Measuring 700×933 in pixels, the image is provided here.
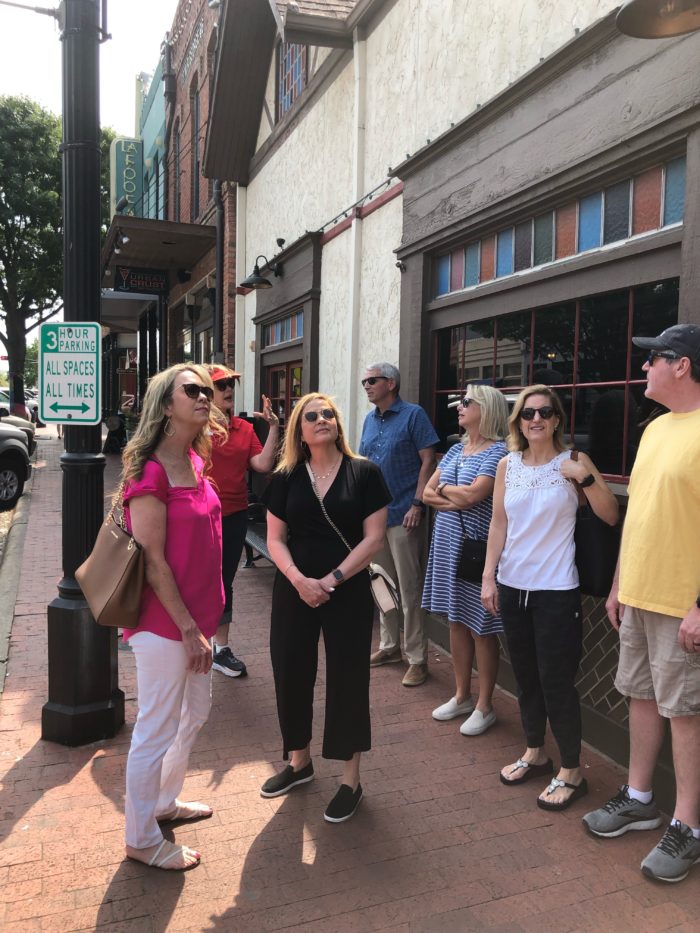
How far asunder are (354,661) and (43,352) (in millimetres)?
2333

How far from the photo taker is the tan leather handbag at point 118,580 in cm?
270

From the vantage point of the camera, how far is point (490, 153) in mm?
4820

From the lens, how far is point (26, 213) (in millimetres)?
28766

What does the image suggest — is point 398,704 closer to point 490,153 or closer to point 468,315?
point 468,315

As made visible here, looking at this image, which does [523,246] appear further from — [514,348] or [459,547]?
[459,547]

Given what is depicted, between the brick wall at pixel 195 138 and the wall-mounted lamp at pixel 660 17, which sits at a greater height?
the brick wall at pixel 195 138

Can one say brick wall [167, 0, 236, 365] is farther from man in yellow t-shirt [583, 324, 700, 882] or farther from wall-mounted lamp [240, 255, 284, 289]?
man in yellow t-shirt [583, 324, 700, 882]

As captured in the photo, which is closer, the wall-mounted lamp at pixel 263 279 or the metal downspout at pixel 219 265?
the wall-mounted lamp at pixel 263 279

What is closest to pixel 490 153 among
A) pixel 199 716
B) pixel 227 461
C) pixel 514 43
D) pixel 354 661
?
pixel 514 43

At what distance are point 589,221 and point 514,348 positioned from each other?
0.99 meters

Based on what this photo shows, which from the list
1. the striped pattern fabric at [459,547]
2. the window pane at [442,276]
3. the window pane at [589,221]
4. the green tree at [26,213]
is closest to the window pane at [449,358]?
the window pane at [442,276]

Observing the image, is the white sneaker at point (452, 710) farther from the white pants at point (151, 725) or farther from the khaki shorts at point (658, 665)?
the white pants at point (151, 725)

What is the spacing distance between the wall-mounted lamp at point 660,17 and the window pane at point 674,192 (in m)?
0.78

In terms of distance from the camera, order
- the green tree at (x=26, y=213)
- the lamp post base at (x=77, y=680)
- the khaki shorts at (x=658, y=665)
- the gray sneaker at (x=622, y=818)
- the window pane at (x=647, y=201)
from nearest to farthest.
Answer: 1. the khaki shorts at (x=658, y=665)
2. the gray sneaker at (x=622, y=818)
3. the window pane at (x=647, y=201)
4. the lamp post base at (x=77, y=680)
5. the green tree at (x=26, y=213)
